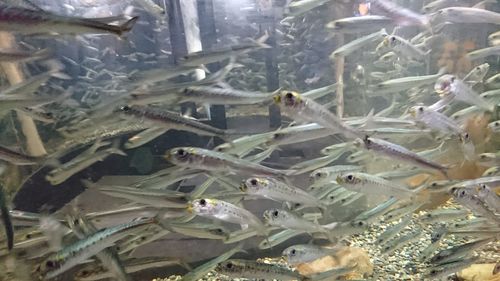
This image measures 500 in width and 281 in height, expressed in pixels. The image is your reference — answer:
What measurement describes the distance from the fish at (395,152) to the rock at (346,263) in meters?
1.59

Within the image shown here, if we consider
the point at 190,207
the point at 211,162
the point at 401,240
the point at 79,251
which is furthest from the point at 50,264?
the point at 401,240

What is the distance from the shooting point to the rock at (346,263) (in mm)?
4707

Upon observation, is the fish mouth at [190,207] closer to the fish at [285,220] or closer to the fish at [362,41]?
the fish at [285,220]

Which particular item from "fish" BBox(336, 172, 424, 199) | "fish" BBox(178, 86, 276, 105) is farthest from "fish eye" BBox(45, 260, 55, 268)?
"fish" BBox(336, 172, 424, 199)

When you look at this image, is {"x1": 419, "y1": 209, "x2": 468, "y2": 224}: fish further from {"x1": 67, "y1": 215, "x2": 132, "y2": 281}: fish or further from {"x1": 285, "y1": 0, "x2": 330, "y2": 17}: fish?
{"x1": 67, "y1": 215, "x2": 132, "y2": 281}: fish

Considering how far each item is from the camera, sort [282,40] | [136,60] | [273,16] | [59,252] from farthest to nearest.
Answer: [136,60]
[282,40]
[273,16]
[59,252]

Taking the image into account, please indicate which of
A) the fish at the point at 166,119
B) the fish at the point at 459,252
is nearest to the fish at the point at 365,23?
the fish at the point at 166,119

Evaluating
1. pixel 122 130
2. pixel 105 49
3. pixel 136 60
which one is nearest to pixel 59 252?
pixel 122 130

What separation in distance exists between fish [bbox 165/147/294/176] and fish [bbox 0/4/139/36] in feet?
4.76

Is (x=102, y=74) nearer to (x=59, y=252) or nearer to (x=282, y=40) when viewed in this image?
(x=282, y=40)

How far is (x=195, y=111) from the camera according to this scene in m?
5.98

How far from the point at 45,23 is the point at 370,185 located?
281 cm

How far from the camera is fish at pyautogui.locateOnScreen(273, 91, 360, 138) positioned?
3.14 m

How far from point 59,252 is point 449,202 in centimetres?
609
